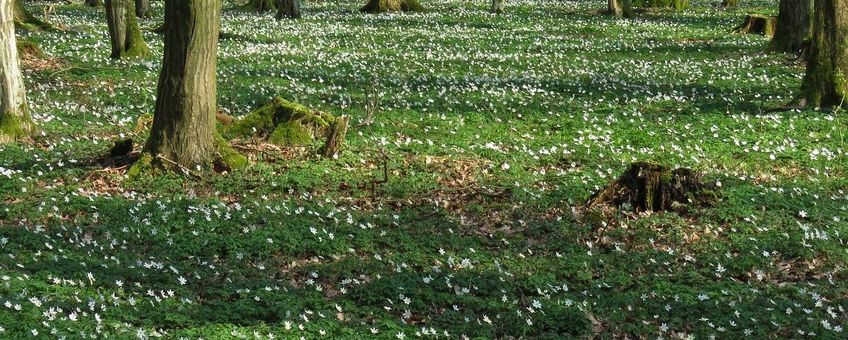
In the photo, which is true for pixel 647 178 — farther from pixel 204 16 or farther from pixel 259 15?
pixel 259 15

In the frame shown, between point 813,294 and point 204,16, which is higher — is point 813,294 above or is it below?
below

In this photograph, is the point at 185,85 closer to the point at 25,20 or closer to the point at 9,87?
the point at 9,87

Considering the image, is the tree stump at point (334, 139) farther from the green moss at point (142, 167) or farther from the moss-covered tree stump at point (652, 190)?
the moss-covered tree stump at point (652, 190)

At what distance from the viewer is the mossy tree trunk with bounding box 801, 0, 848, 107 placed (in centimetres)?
1689

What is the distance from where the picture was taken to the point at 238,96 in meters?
17.6

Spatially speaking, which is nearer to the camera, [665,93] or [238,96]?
[238,96]

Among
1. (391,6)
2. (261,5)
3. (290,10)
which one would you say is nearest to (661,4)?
(391,6)

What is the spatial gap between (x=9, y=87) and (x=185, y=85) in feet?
11.1

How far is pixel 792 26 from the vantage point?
24.8 metres

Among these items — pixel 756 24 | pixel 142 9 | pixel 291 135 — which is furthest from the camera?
pixel 142 9

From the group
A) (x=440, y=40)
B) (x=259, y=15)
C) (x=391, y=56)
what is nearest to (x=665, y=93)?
(x=391, y=56)

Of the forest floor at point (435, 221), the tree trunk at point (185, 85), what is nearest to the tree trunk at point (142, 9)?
the forest floor at point (435, 221)

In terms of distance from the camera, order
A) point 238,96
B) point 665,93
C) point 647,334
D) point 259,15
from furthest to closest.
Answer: point 259,15
point 665,93
point 238,96
point 647,334

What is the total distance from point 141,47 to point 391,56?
250 inches
